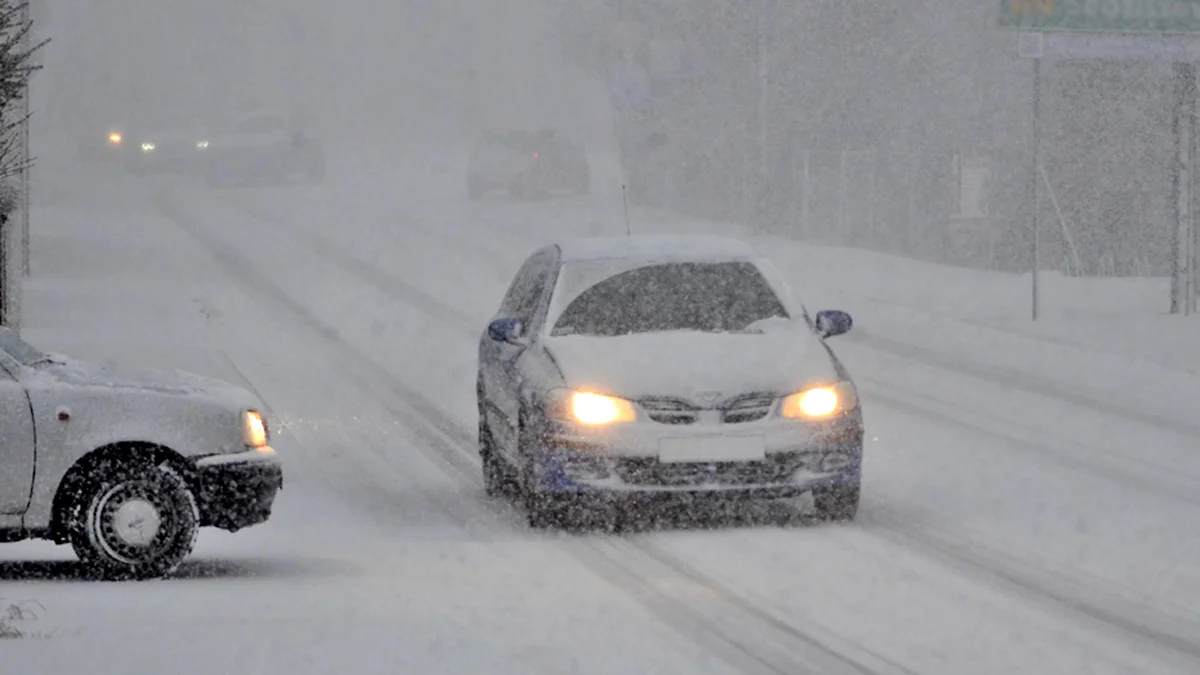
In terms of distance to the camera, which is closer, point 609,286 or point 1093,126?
point 609,286

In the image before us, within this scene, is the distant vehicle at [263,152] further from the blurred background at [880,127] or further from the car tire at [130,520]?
the car tire at [130,520]

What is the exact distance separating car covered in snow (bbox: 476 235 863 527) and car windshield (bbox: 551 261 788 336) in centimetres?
1

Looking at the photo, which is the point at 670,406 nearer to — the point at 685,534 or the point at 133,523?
the point at 685,534

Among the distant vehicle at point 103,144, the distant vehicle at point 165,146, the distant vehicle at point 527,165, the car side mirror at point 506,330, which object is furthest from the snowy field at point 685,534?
the distant vehicle at point 103,144

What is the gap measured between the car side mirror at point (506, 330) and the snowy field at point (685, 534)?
3.08 ft

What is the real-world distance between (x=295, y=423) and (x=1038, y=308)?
9526 mm

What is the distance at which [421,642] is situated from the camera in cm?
761

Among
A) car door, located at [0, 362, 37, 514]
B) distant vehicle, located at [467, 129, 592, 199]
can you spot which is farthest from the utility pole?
distant vehicle, located at [467, 129, 592, 199]

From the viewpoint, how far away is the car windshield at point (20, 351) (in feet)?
30.7

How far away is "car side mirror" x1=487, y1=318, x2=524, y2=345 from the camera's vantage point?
11.3 metres

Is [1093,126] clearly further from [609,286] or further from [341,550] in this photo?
[341,550]

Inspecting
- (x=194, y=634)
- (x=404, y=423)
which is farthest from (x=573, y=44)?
(x=194, y=634)

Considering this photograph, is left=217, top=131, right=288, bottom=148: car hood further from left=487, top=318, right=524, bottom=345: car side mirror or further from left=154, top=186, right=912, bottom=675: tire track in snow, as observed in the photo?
left=487, top=318, right=524, bottom=345: car side mirror

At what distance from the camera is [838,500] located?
34.5 ft
